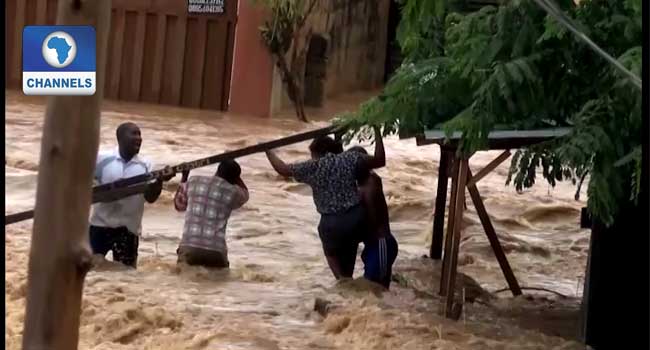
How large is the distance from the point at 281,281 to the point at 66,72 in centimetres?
576

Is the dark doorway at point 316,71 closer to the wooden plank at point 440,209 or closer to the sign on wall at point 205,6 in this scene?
the sign on wall at point 205,6

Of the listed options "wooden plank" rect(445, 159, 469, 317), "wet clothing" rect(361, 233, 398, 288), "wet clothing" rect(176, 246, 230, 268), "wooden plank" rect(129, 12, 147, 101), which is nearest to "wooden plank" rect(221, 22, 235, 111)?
"wooden plank" rect(129, 12, 147, 101)

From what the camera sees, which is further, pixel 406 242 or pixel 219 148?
pixel 219 148

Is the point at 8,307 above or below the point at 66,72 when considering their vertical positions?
below

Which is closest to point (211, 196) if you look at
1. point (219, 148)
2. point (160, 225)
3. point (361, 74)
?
point (160, 225)

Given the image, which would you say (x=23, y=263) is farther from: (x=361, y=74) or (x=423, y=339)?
(x=361, y=74)

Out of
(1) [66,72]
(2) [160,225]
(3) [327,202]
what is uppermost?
(1) [66,72]

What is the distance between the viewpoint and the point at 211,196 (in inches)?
345

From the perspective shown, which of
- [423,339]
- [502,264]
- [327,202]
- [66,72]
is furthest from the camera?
[502,264]

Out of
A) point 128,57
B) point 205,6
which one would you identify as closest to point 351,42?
point 205,6

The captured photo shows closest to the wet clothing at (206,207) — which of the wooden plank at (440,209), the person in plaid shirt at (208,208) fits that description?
the person in plaid shirt at (208,208)

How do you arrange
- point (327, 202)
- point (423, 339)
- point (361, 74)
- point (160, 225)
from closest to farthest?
1. point (423, 339)
2. point (327, 202)
3. point (160, 225)
4. point (361, 74)

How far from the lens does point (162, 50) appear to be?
20.0m

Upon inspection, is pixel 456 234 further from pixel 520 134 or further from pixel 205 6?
pixel 205 6
